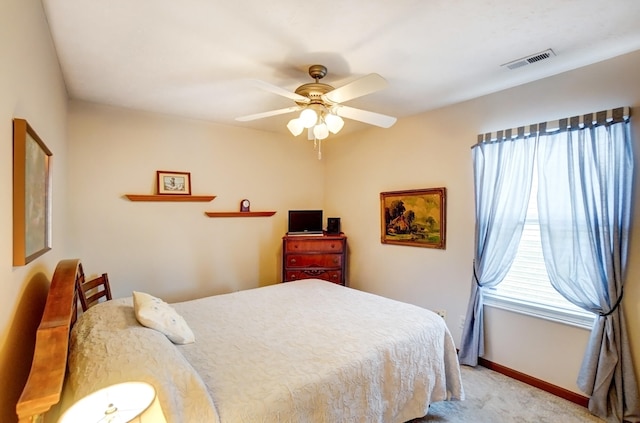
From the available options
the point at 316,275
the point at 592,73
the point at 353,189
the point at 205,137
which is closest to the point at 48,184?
the point at 205,137

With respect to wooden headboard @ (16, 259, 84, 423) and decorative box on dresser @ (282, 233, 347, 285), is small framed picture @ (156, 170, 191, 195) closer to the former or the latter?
decorative box on dresser @ (282, 233, 347, 285)

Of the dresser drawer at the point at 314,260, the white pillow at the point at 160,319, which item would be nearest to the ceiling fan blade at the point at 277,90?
the white pillow at the point at 160,319

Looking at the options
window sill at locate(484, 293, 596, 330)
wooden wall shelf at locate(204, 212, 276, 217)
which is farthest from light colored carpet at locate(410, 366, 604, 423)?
wooden wall shelf at locate(204, 212, 276, 217)

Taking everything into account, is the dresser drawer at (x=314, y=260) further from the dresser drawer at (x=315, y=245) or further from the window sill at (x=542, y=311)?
the window sill at (x=542, y=311)

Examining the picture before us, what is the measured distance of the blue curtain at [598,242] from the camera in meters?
2.09

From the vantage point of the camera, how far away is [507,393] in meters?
2.46

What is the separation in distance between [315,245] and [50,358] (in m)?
2.94

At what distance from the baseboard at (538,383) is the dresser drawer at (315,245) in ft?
6.15

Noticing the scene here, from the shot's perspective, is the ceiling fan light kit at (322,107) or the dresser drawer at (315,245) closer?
the ceiling fan light kit at (322,107)

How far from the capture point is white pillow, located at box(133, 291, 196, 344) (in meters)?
1.59

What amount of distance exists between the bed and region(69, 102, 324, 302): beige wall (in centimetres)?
110

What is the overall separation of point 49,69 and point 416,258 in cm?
337

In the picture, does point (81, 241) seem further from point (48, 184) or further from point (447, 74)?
point (447, 74)

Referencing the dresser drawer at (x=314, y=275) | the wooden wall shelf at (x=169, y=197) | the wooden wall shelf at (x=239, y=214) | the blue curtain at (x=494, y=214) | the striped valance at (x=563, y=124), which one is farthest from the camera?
the dresser drawer at (x=314, y=275)
